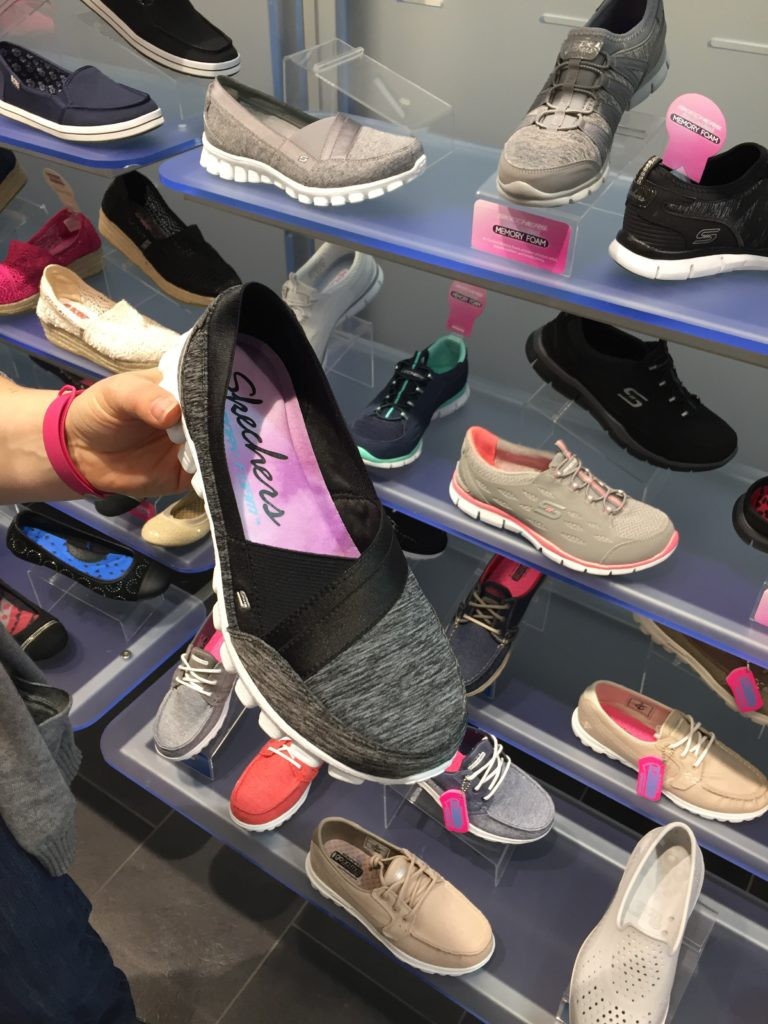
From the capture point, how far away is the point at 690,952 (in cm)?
137

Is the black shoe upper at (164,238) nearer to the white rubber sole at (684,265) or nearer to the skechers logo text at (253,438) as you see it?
the skechers logo text at (253,438)

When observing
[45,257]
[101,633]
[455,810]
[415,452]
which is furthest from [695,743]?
[45,257]

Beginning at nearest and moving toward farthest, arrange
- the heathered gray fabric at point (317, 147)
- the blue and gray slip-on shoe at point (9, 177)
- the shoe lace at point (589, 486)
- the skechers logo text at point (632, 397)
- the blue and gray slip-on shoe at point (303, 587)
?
the blue and gray slip-on shoe at point (303, 587) → the heathered gray fabric at point (317, 147) → the shoe lace at point (589, 486) → the skechers logo text at point (632, 397) → the blue and gray slip-on shoe at point (9, 177)

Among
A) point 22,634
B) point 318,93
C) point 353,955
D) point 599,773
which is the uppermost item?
point 318,93

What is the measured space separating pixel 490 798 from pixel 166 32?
1424 mm

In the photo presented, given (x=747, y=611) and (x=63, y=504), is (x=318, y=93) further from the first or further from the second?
(x=63, y=504)

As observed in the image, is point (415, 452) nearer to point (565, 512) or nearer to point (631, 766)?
point (565, 512)

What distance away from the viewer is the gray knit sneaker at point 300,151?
1.06m

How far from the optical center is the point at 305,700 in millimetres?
743

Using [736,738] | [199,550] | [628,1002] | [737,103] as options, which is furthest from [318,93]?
[628,1002]

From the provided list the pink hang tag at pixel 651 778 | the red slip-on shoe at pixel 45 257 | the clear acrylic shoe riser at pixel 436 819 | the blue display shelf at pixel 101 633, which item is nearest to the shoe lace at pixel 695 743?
the pink hang tag at pixel 651 778

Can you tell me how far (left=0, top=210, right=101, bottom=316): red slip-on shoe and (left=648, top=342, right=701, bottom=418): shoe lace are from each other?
1.28m

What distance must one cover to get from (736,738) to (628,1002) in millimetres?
528

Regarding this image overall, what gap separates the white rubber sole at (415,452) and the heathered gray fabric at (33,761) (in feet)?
1.86
